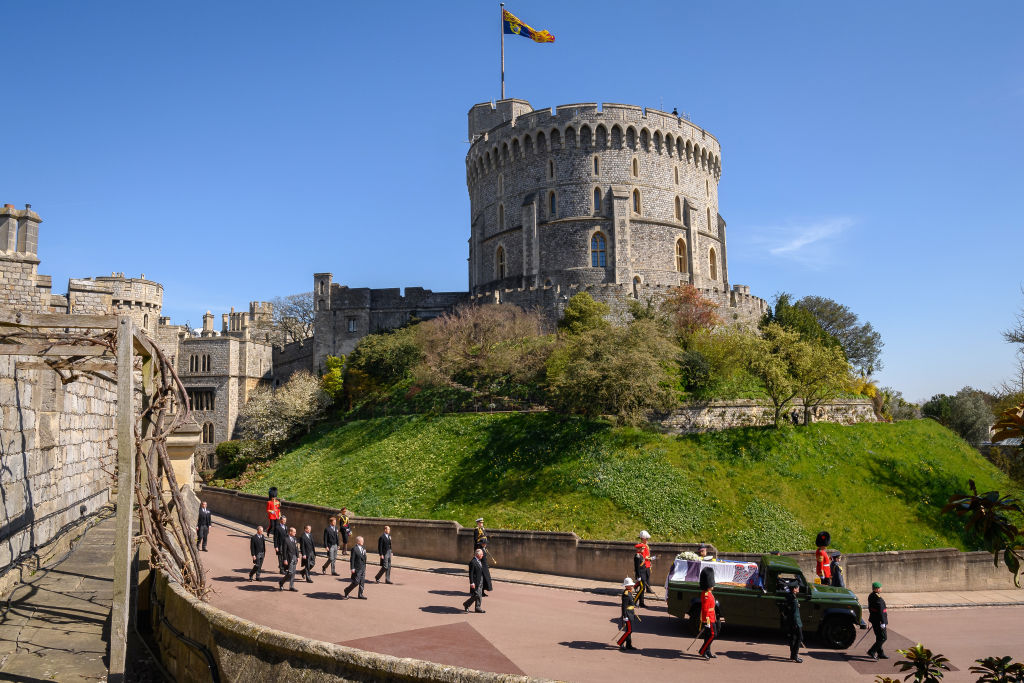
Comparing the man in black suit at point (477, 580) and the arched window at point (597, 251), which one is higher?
the arched window at point (597, 251)

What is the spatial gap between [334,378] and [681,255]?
89.1 ft

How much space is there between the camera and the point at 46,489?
1343cm

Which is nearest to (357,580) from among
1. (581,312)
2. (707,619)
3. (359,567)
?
(359,567)

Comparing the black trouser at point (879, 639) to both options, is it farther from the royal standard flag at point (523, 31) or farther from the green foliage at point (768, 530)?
the royal standard flag at point (523, 31)

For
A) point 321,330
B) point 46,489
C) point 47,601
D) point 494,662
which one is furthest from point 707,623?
point 321,330

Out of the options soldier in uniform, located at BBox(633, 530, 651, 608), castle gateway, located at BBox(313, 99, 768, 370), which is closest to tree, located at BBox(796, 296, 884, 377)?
castle gateway, located at BBox(313, 99, 768, 370)

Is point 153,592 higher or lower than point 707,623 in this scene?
higher

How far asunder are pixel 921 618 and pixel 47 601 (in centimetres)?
1730

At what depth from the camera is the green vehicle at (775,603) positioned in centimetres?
1372

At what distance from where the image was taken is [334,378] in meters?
51.9

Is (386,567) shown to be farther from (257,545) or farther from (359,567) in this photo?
(257,545)

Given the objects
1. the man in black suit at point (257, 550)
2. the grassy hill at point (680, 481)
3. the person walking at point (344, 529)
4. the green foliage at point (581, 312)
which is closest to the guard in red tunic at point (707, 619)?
the man in black suit at point (257, 550)

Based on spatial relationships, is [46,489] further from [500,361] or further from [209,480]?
[209,480]

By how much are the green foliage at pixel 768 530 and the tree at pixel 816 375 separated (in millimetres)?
7841
